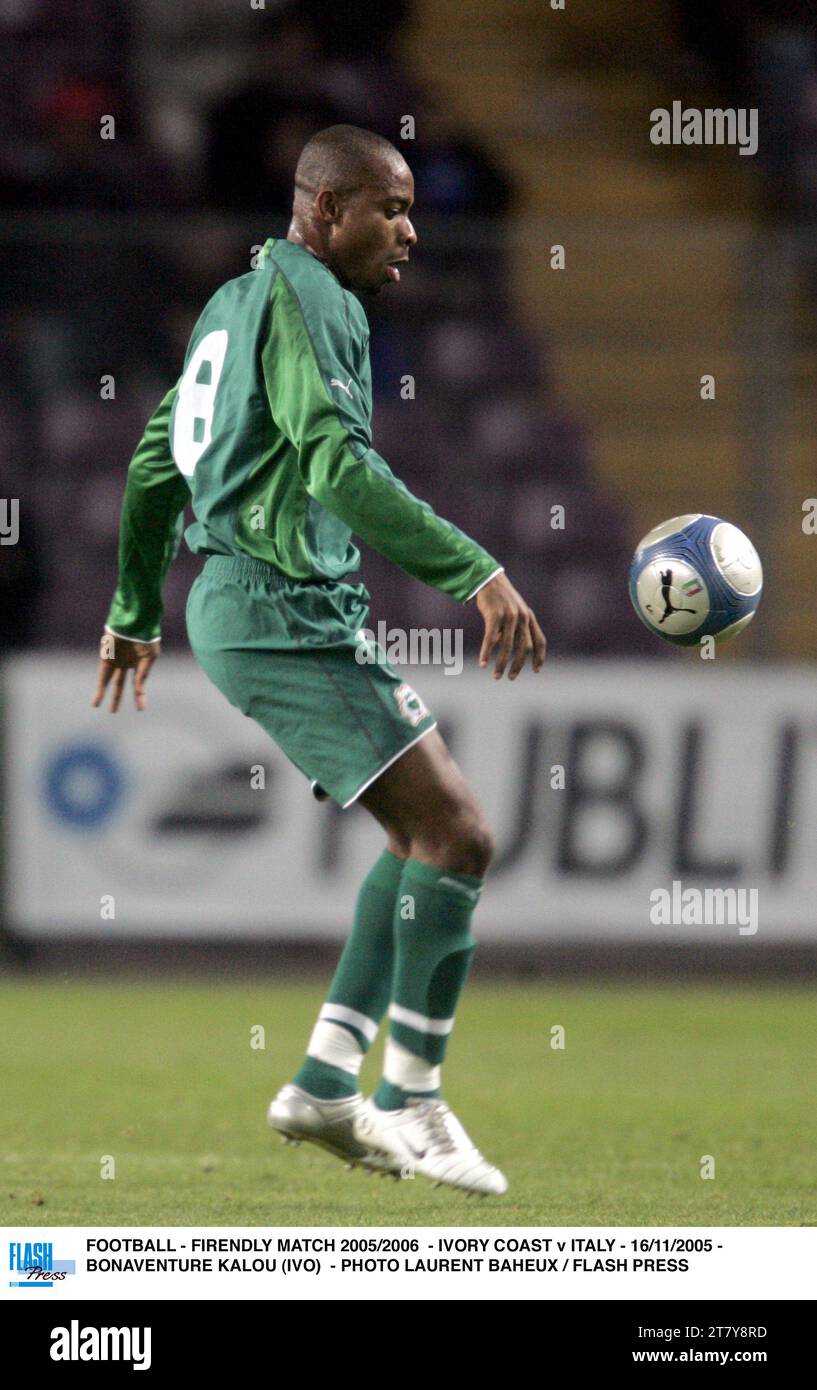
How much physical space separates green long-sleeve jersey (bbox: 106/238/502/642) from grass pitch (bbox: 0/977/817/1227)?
1.24 metres

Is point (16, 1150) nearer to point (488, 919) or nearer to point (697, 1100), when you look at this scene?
point (697, 1100)

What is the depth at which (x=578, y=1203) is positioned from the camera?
164 inches

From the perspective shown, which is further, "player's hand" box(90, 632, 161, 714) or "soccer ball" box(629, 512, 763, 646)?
"player's hand" box(90, 632, 161, 714)

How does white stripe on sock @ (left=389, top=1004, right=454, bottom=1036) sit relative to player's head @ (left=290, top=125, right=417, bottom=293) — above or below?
below

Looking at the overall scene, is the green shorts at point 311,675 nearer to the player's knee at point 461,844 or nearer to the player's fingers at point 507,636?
the player's knee at point 461,844

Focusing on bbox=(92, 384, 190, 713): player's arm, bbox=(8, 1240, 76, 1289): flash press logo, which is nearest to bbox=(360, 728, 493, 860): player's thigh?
bbox=(92, 384, 190, 713): player's arm

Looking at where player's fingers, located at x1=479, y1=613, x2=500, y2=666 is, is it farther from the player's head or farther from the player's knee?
the player's head

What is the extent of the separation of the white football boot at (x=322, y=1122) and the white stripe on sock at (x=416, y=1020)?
8.0 inches

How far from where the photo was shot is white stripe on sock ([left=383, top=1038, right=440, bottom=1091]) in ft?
13.4

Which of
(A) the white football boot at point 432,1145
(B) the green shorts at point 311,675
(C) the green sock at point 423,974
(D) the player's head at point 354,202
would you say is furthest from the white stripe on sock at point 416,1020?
(D) the player's head at point 354,202

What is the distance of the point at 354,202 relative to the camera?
13.4ft

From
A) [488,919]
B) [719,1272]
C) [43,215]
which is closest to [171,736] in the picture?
[488,919]

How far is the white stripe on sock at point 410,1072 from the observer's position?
13.4 feet

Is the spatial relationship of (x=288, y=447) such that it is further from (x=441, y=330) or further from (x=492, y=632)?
(x=441, y=330)
